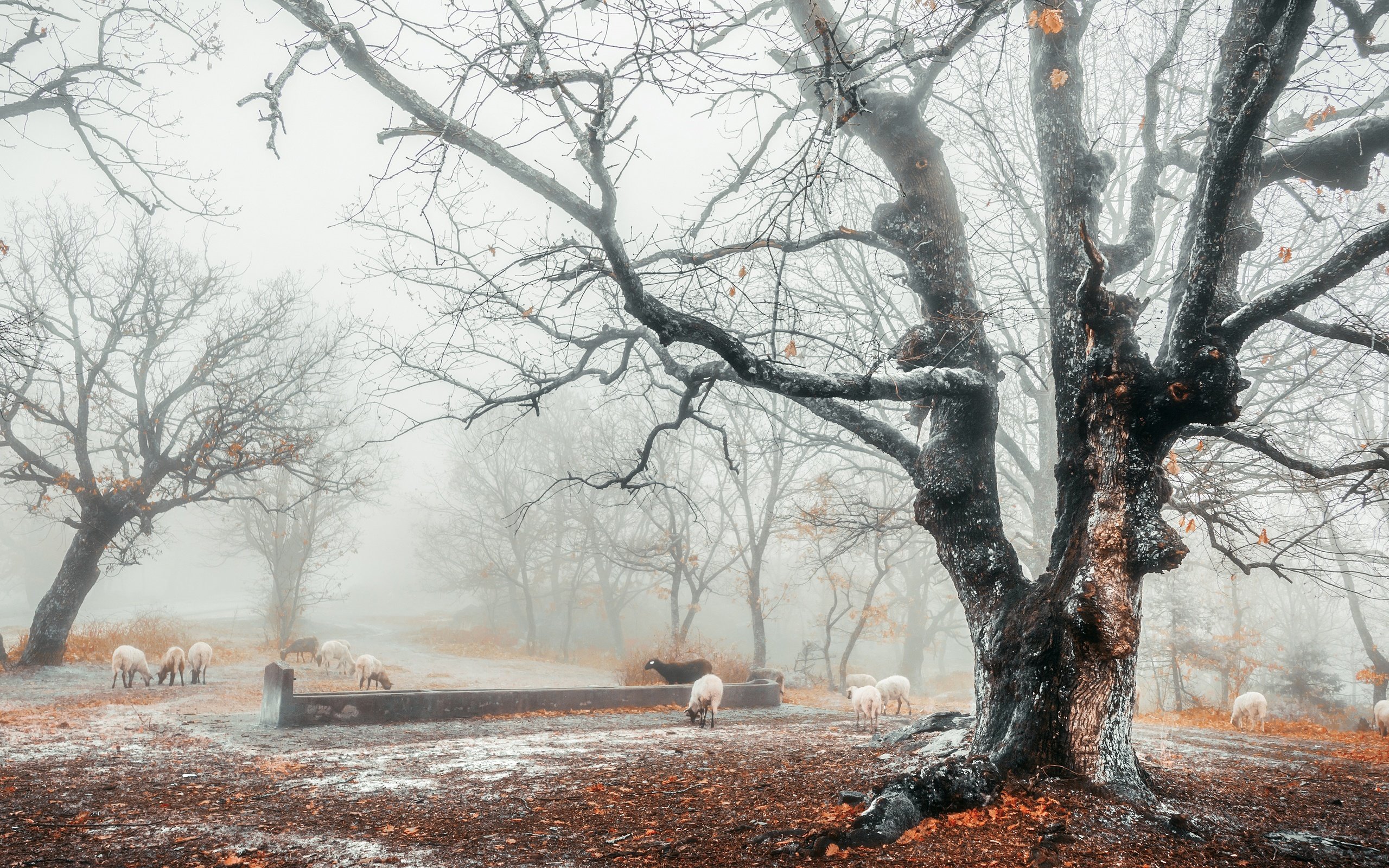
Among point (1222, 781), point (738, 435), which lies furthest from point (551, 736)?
point (738, 435)

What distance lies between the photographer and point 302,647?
22.0m

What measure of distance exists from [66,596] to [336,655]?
5815mm

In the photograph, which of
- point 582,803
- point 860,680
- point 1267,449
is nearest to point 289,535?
point 860,680

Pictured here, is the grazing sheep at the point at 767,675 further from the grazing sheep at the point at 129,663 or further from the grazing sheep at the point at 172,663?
the grazing sheep at the point at 129,663

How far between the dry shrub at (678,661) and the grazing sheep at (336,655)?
23.7 feet

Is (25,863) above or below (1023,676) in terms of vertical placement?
below

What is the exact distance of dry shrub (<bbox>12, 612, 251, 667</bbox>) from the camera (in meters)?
17.6

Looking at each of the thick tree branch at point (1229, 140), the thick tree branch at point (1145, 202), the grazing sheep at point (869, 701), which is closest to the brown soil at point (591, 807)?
the thick tree branch at point (1229, 140)

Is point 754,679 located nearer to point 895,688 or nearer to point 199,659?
point 895,688

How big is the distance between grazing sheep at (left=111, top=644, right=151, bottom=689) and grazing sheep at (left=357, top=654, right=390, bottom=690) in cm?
380

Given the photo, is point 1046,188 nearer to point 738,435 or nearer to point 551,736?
point 551,736

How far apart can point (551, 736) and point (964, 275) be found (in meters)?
7.45

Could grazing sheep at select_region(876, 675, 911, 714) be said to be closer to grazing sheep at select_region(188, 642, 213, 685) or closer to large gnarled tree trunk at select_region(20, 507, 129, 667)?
grazing sheep at select_region(188, 642, 213, 685)

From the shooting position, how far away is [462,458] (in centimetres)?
3566
